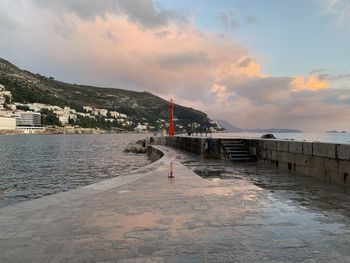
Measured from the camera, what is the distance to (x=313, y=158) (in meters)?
11.1

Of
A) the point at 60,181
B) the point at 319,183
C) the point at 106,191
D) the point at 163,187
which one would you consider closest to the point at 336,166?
the point at 319,183

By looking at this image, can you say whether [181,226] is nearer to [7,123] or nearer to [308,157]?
[308,157]

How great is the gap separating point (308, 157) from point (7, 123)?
673 ft

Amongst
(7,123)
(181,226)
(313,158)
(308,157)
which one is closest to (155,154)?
(308,157)

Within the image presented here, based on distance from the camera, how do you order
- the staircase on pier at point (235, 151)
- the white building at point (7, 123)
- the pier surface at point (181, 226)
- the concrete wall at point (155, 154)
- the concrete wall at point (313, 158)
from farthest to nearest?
the white building at point (7, 123) < the concrete wall at point (155, 154) < the staircase on pier at point (235, 151) < the concrete wall at point (313, 158) < the pier surface at point (181, 226)

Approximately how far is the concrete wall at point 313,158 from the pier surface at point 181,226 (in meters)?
1.15

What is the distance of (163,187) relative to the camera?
875 cm

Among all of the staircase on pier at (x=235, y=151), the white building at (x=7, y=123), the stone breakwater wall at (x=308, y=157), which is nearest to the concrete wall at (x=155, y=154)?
the staircase on pier at (x=235, y=151)

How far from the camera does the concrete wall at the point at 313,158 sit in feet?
30.9

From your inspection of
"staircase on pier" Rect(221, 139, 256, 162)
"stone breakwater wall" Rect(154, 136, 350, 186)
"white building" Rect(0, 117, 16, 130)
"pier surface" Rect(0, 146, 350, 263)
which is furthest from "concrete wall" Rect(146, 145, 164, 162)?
"white building" Rect(0, 117, 16, 130)

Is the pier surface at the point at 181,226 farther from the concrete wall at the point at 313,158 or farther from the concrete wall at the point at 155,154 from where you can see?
the concrete wall at the point at 155,154

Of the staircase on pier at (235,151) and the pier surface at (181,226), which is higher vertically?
the staircase on pier at (235,151)

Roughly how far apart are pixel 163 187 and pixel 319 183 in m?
4.56

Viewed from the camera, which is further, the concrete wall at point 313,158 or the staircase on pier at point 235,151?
the staircase on pier at point 235,151
